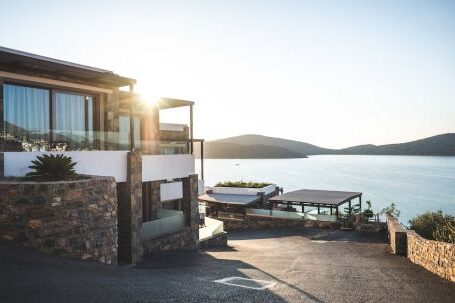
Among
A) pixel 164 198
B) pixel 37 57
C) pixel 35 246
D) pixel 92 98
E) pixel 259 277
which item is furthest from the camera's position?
pixel 164 198

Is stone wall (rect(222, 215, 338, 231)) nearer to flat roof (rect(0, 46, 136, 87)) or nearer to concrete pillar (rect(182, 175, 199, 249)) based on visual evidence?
concrete pillar (rect(182, 175, 199, 249))

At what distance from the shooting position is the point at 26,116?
552 inches

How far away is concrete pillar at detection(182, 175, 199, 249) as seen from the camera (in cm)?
1817

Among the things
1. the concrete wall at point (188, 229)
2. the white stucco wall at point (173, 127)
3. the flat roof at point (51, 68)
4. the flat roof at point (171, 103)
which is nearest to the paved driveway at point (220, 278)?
the concrete wall at point (188, 229)

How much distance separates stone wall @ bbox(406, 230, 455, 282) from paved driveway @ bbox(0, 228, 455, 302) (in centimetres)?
31

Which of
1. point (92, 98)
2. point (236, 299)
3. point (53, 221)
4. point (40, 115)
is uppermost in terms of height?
point (92, 98)

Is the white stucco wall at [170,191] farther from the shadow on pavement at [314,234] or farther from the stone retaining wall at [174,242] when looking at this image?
the shadow on pavement at [314,234]

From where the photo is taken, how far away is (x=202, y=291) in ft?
27.3

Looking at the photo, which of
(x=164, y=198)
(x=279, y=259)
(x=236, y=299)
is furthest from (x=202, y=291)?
(x=164, y=198)

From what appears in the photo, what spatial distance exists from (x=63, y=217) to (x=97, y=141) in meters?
4.85

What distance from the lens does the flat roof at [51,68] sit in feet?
40.1

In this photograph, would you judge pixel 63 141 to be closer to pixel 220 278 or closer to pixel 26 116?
pixel 26 116

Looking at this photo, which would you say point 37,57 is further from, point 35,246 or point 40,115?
point 35,246

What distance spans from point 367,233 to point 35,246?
22.3 metres
